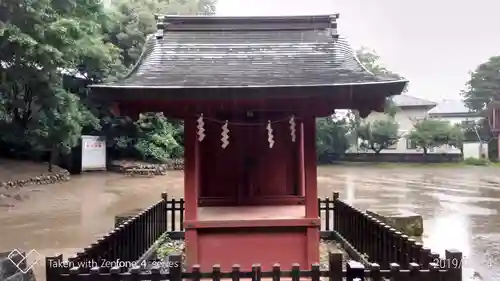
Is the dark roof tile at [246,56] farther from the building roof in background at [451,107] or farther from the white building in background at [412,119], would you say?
the building roof in background at [451,107]

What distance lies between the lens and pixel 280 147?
6809mm

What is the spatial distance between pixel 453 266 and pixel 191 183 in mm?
3102

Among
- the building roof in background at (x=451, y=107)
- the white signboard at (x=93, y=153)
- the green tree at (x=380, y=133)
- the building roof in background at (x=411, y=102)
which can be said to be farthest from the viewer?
the building roof in background at (x=451, y=107)

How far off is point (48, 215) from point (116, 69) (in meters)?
12.8

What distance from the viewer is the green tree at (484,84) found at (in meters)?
36.9

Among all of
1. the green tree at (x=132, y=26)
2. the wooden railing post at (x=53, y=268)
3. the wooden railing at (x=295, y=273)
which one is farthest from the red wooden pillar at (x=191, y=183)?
the green tree at (x=132, y=26)

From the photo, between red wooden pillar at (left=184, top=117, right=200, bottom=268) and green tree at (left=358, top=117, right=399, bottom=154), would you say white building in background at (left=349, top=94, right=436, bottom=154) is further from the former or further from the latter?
red wooden pillar at (left=184, top=117, right=200, bottom=268)

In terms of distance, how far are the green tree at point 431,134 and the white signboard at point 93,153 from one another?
23102 mm

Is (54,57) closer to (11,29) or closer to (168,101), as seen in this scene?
(11,29)

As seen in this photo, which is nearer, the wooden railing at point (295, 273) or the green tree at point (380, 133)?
the wooden railing at point (295, 273)

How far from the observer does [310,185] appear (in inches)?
220

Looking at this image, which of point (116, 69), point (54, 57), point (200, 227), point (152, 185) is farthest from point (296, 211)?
point (116, 69)

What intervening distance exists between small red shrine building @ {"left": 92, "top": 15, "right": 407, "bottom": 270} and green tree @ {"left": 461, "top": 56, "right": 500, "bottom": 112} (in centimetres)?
3599

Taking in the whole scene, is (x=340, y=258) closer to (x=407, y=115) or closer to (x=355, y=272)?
(x=355, y=272)
